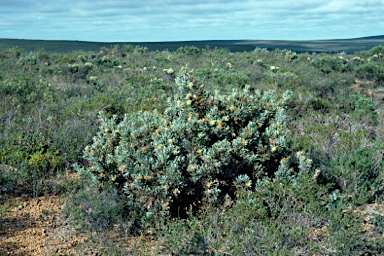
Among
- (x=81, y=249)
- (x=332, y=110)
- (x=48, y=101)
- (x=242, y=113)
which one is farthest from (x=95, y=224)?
(x=332, y=110)

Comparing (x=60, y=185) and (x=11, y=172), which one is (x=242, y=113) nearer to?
(x=60, y=185)

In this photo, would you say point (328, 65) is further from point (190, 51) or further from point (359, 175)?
point (359, 175)

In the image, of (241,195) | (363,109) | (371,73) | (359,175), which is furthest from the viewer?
(371,73)

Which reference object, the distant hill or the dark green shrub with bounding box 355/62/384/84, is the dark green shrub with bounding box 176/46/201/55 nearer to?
the distant hill

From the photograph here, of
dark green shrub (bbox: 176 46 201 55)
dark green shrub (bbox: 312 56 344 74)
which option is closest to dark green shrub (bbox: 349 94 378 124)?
dark green shrub (bbox: 312 56 344 74)

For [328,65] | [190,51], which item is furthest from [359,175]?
[190,51]

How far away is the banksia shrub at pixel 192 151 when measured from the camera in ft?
15.2

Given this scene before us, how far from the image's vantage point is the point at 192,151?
16.0 ft

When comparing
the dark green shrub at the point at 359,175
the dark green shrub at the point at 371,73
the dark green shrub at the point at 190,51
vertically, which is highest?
the dark green shrub at the point at 190,51

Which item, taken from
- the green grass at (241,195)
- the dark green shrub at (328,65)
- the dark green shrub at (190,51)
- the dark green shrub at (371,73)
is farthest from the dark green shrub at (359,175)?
the dark green shrub at (190,51)

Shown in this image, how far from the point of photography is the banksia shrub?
4.64m

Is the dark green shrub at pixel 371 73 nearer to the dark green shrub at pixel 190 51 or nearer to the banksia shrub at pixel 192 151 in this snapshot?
the dark green shrub at pixel 190 51

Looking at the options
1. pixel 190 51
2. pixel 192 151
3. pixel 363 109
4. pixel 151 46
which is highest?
pixel 151 46

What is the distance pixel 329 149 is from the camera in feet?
21.1
